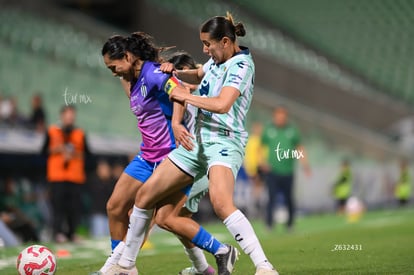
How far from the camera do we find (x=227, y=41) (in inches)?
271

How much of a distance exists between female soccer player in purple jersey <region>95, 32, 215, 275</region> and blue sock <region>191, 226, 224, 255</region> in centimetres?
30

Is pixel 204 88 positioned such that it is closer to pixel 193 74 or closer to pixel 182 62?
pixel 193 74

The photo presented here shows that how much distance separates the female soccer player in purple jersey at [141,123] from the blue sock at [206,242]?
30cm

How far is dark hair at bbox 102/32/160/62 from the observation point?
728 cm

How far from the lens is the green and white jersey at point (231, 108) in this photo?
677cm

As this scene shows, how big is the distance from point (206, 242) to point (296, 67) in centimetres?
2243

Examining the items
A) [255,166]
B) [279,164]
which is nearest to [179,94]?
[279,164]

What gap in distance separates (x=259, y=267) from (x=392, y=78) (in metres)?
21.6

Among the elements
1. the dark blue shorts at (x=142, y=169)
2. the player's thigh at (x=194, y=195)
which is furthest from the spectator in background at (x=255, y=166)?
the dark blue shorts at (x=142, y=169)

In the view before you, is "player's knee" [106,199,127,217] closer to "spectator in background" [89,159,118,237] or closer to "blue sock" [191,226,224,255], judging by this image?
"blue sock" [191,226,224,255]

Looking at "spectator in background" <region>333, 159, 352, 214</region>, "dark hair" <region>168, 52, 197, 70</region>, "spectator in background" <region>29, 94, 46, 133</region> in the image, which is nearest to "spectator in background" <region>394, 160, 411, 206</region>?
"spectator in background" <region>333, 159, 352, 214</region>

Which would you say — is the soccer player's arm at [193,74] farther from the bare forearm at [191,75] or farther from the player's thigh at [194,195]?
the player's thigh at [194,195]

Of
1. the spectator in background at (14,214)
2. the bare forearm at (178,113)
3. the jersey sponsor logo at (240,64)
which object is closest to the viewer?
the jersey sponsor logo at (240,64)

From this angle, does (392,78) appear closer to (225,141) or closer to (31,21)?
(31,21)
